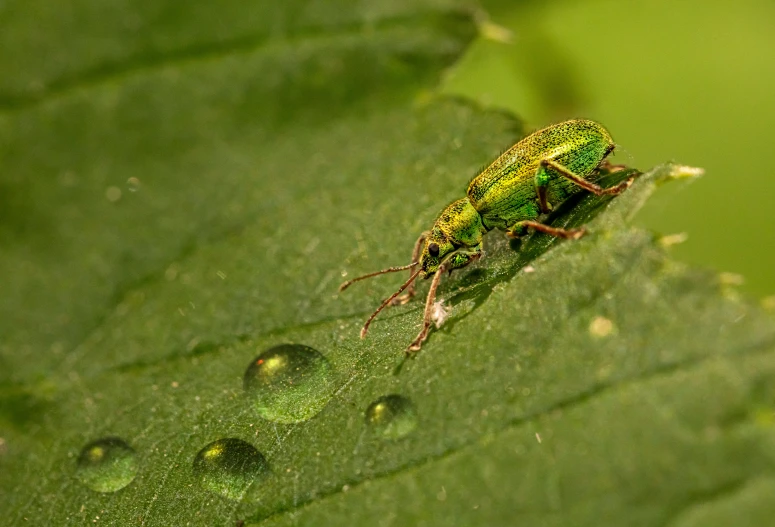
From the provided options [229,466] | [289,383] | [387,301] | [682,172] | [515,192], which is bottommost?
[229,466]

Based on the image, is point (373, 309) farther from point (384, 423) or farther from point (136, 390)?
point (136, 390)

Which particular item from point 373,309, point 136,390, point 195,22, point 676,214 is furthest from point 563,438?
point 195,22

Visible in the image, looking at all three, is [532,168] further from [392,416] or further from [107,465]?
[107,465]

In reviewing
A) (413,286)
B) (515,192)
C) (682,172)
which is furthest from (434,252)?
(682,172)

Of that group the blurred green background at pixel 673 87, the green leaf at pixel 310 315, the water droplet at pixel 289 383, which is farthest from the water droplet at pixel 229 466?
the blurred green background at pixel 673 87

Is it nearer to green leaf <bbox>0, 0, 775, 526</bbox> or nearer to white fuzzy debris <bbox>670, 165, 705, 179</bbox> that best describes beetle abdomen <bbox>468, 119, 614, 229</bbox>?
green leaf <bbox>0, 0, 775, 526</bbox>

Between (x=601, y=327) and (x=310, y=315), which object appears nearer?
(x=601, y=327)
